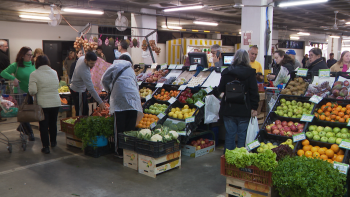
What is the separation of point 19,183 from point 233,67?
3020 mm

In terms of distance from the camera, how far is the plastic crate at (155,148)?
151 inches

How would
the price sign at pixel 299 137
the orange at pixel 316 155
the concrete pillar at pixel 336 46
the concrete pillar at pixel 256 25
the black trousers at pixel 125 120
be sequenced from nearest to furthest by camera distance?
the orange at pixel 316 155, the price sign at pixel 299 137, the black trousers at pixel 125 120, the concrete pillar at pixel 256 25, the concrete pillar at pixel 336 46

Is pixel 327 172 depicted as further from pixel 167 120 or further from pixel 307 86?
pixel 167 120

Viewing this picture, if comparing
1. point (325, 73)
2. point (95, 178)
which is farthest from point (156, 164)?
point (325, 73)

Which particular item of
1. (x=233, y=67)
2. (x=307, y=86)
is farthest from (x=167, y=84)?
(x=307, y=86)

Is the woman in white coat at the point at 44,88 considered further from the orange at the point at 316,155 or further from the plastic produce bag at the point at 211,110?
the orange at the point at 316,155

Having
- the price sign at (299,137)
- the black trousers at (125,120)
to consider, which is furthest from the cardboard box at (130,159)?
the price sign at (299,137)

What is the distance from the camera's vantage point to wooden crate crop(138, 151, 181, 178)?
12.8 feet

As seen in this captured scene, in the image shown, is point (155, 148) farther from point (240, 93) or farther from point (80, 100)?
point (80, 100)

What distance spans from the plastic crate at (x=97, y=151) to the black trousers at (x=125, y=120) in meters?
0.53

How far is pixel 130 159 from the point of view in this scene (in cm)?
425

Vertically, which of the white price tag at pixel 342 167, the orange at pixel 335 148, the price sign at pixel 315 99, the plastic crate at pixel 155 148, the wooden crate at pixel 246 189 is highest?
the price sign at pixel 315 99

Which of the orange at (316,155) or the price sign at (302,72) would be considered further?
the price sign at (302,72)

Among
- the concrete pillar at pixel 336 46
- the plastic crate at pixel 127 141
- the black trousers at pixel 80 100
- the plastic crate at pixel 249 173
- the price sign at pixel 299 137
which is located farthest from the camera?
the concrete pillar at pixel 336 46
